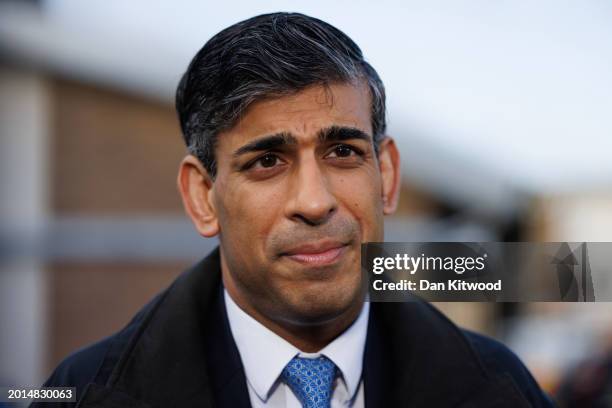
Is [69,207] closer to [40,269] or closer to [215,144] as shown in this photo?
[40,269]

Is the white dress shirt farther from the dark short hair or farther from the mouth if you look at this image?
the dark short hair

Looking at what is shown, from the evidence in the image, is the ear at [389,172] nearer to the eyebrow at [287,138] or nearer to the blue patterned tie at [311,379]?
the eyebrow at [287,138]

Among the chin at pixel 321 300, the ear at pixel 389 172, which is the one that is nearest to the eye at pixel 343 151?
the ear at pixel 389 172

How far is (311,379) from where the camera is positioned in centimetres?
128

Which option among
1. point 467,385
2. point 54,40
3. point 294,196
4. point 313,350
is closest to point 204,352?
point 313,350

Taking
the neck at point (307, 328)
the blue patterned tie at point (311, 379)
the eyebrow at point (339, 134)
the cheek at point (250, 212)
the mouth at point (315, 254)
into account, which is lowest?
the blue patterned tie at point (311, 379)

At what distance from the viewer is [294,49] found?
1.23 m

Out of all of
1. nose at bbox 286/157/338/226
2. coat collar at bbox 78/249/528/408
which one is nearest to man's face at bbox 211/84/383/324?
nose at bbox 286/157/338/226

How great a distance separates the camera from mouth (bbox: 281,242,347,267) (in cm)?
118

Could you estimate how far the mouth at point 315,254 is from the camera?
46.6 inches

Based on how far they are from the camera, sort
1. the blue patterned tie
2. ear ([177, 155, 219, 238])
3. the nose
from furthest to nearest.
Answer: ear ([177, 155, 219, 238]) < the blue patterned tie < the nose

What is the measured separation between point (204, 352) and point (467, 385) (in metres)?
0.50

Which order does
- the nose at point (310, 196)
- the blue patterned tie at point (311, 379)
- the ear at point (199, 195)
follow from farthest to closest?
the ear at point (199, 195) → the blue patterned tie at point (311, 379) → the nose at point (310, 196)

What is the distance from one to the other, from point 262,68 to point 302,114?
11cm
